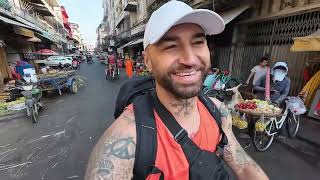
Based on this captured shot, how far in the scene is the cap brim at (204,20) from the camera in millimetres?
1355

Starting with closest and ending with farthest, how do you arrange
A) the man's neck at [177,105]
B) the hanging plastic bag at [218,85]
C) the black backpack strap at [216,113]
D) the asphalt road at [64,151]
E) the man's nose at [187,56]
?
the man's nose at [187,56], the man's neck at [177,105], the black backpack strap at [216,113], the asphalt road at [64,151], the hanging plastic bag at [218,85]

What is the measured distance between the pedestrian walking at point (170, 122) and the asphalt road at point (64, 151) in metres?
3.15

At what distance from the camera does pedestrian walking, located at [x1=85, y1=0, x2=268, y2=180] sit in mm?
1238

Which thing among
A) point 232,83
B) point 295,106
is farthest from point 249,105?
point 232,83

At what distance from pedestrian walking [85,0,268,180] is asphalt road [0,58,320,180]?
315 centimetres

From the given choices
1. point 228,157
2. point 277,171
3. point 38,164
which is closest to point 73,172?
point 38,164

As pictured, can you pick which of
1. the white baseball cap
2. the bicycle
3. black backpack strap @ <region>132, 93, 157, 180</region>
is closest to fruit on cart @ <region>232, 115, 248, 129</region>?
the bicycle

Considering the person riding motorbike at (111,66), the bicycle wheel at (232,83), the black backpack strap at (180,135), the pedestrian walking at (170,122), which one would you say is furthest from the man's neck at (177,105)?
the person riding motorbike at (111,66)

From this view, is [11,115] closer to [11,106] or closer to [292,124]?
[11,106]

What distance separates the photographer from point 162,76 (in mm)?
1478

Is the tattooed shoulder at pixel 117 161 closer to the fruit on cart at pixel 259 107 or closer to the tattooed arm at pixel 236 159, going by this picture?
the tattooed arm at pixel 236 159

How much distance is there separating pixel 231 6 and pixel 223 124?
10.9 meters

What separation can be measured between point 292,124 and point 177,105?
5.15 metres

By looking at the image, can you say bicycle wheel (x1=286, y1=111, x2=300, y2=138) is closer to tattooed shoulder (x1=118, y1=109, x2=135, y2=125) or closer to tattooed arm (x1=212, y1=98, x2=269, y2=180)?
tattooed arm (x1=212, y1=98, x2=269, y2=180)
